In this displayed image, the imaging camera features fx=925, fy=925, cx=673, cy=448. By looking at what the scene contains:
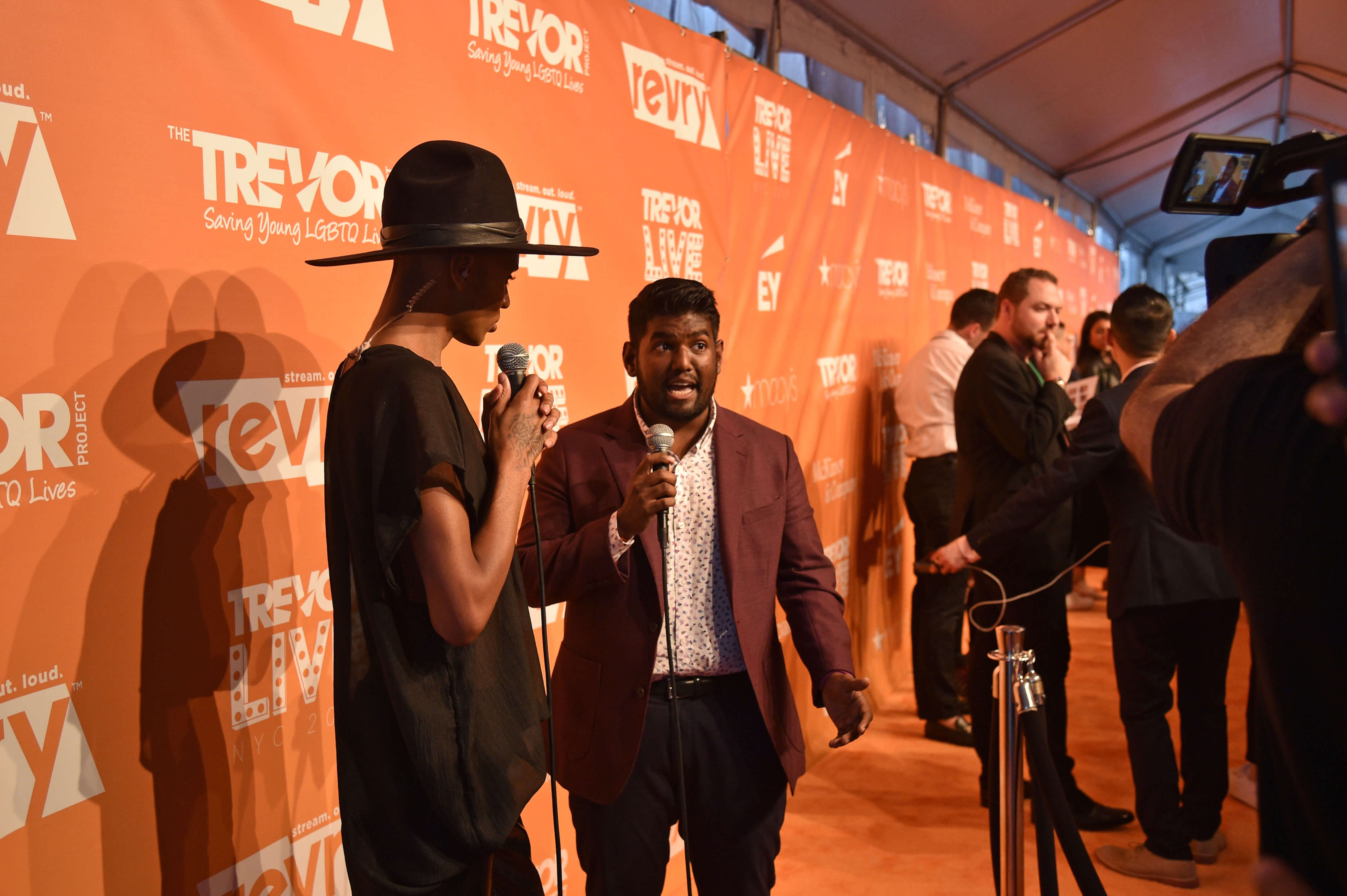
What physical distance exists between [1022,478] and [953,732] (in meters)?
1.49

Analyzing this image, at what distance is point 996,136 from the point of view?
24.7 ft

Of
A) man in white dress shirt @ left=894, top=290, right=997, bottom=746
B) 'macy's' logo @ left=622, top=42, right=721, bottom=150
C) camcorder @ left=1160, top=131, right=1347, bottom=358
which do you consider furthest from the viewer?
man in white dress shirt @ left=894, top=290, right=997, bottom=746

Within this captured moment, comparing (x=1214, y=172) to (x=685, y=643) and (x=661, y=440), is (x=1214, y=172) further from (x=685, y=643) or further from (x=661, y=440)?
(x=685, y=643)

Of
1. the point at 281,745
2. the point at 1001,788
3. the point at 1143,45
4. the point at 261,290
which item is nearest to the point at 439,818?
the point at 281,745

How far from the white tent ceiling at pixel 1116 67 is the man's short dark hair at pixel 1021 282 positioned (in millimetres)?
1623

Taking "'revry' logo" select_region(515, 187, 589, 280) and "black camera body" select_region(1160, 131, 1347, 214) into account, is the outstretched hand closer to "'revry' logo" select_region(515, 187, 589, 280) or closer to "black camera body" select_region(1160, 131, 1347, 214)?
"black camera body" select_region(1160, 131, 1347, 214)

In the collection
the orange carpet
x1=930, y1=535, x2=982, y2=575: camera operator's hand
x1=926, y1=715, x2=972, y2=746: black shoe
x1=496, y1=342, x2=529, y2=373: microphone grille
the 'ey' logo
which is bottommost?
the orange carpet

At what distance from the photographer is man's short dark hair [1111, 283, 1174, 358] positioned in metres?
3.32

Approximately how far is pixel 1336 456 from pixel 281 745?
197 cm

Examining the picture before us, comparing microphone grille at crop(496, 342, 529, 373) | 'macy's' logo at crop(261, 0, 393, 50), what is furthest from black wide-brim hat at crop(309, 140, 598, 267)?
'macy's' logo at crop(261, 0, 393, 50)

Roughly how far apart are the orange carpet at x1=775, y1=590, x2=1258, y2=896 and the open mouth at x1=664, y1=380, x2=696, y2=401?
2030 millimetres

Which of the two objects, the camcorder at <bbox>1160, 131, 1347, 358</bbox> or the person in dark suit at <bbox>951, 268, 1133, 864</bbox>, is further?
the person in dark suit at <bbox>951, 268, 1133, 864</bbox>

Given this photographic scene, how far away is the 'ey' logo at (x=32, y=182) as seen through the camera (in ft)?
5.04

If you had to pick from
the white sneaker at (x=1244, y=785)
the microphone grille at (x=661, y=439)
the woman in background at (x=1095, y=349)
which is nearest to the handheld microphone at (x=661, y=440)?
the microphone grille at (x=661, y=439)
